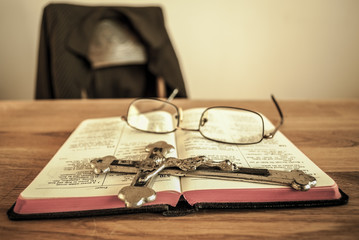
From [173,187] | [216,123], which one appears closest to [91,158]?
[173,187]

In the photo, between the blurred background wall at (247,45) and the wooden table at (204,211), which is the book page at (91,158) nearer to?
the wooden table at (204,211)

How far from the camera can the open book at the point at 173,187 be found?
35 centimetres

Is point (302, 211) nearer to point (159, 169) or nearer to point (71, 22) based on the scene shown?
point (159, 169)

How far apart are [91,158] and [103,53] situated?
804 mm

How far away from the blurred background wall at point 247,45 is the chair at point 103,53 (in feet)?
2.10

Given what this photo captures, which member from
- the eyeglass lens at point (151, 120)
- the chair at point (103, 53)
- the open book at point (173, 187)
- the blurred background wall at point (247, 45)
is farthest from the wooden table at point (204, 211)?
the blurred background wall at point (247, 45)

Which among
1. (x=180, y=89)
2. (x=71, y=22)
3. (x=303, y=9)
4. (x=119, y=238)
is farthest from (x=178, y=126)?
(x=303, y=9)

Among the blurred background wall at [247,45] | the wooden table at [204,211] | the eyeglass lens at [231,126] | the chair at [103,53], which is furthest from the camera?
the blurred background wall at [247,45]

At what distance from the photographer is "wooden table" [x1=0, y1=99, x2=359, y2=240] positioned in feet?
1.07

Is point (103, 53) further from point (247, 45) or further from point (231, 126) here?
point (247, 45)

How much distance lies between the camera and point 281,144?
0.52 m

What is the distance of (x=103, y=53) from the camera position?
3.86 ft

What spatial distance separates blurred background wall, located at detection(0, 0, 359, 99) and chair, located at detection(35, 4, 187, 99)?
2.10 ft

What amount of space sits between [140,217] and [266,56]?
5.68 ft
